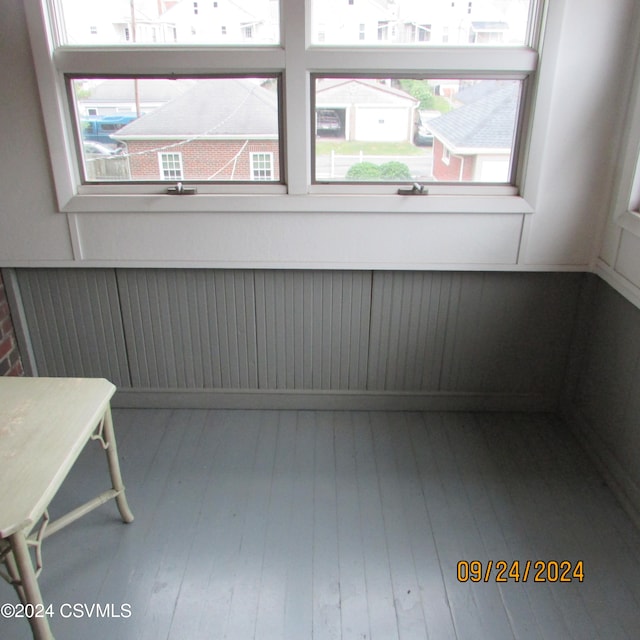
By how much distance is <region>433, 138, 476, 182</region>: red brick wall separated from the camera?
7.66ft

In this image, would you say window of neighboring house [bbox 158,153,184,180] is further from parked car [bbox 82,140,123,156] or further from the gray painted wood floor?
the gray painted wood floor

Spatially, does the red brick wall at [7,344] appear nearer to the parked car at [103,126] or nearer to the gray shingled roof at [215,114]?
the parked car at [103,126]

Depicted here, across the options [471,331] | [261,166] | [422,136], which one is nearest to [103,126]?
[261,166]

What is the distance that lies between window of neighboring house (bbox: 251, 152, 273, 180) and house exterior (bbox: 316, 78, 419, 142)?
306 millimetres

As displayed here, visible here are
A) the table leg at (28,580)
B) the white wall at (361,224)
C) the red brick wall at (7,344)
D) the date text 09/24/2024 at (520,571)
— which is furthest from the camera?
the red brick wall at (7,344)

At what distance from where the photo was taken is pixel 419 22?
2.16m

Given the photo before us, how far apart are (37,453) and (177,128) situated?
1.47 m

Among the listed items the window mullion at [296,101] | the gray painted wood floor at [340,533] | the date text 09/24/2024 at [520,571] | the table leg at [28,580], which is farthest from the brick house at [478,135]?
the table leg at [28,580]

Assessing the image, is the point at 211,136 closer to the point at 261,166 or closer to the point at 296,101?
the point at 261,166

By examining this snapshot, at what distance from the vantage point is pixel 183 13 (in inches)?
84.7

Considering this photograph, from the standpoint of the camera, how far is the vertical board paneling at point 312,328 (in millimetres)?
2541

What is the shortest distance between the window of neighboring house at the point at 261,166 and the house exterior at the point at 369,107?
0.31 metres

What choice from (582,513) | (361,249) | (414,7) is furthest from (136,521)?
(414,7)

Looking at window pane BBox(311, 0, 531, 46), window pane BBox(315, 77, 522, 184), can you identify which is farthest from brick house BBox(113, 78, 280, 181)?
window pane BBox(311, 0, 531, 46)
